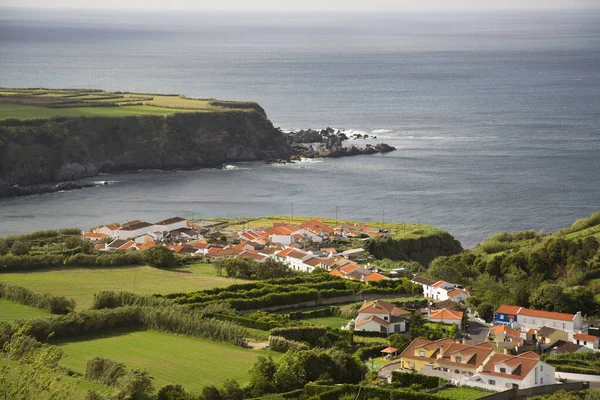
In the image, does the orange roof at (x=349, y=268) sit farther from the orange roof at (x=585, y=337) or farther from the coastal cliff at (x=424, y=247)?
the orange roof at (x=585, y=337)

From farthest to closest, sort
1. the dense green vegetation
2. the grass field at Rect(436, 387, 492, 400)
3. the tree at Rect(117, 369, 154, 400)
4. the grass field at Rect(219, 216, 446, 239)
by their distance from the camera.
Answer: the grass field at Rect(219, 216, 446, 239), the dense green vegetation, the grass field at Rect(436, 387, 492, 400), the tree at Rect(117, 369, 154, 400)

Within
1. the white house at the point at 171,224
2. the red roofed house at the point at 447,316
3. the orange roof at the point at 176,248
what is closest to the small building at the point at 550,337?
the red roofed house at the point at 447,316

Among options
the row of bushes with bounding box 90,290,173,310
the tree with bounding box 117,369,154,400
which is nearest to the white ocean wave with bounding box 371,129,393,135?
the row of bushes with bounding box 90,290,173,310

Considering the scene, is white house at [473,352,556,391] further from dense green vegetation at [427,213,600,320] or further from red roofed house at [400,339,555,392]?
dense green vegetation at [427,213,600,320]

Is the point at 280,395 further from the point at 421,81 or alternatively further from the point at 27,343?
the point at 421,81

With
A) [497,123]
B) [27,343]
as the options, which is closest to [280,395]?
[27,343]

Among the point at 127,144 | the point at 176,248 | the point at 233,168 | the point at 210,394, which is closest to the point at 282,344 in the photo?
the point at 210,394
